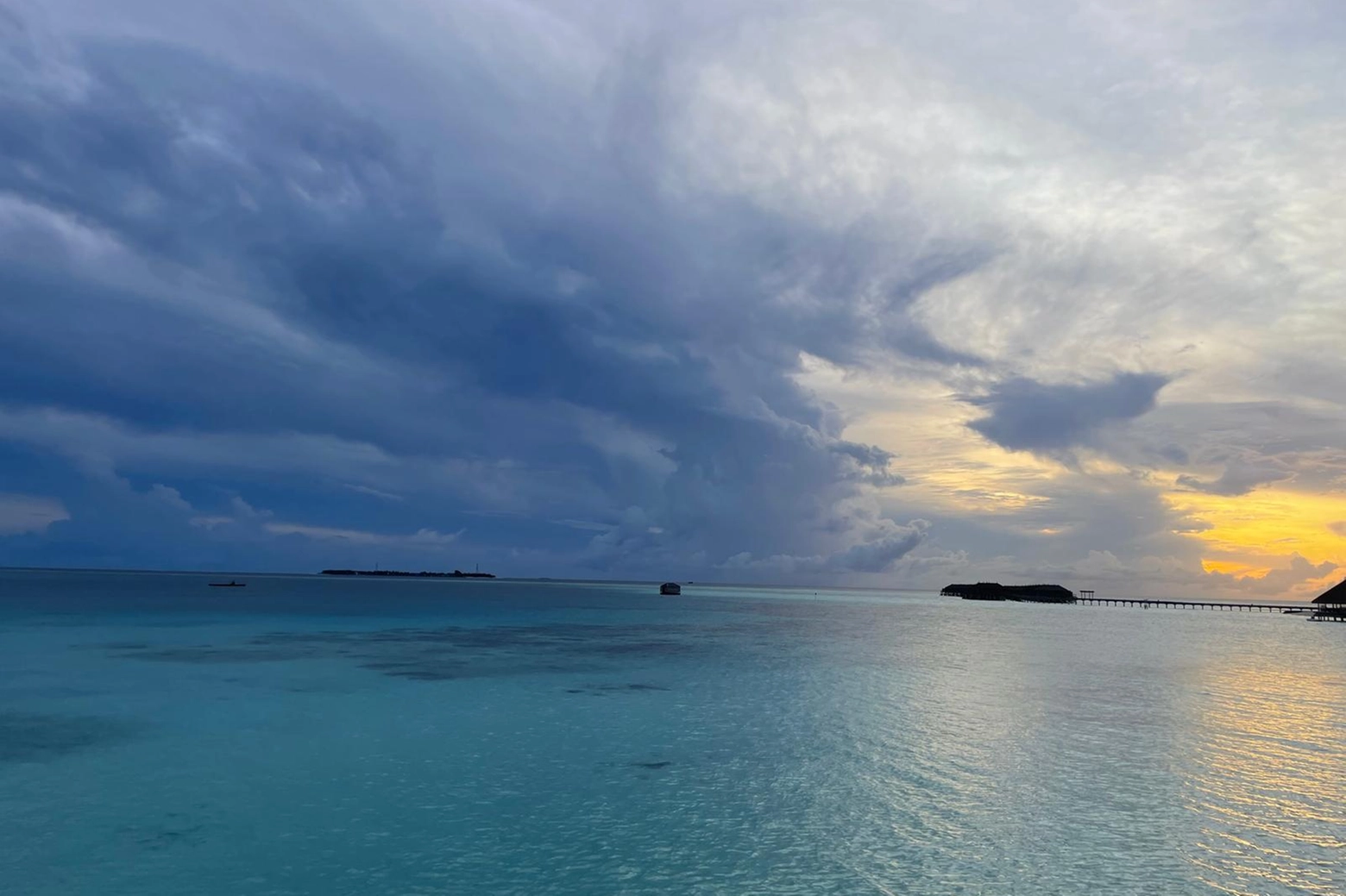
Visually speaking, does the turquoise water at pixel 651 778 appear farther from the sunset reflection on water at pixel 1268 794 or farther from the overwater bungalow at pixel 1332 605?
the overwater bungalow at pixel 1332 605

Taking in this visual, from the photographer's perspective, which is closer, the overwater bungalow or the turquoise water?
the turquoise water

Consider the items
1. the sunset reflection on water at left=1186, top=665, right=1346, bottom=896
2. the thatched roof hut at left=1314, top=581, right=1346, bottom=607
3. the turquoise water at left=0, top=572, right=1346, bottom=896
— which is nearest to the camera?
the turquoise water at left=0, top=572, right=1346, bottom=896

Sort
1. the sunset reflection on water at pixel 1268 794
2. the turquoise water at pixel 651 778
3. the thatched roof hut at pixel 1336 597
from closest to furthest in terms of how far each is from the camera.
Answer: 1. the turquoise water at pixel 651 778
2. the sunset reflection on water at pixel 1268 794
3. the thatched roof hut at pixel 1336 597

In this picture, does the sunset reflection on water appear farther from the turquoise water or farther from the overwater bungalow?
the overwater bungalow

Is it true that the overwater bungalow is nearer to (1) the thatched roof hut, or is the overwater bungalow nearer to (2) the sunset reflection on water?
(1) the thatched roof hut

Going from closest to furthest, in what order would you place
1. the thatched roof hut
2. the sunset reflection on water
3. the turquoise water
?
the turquoise water
the sunset reflection on water
the thatched roof hut

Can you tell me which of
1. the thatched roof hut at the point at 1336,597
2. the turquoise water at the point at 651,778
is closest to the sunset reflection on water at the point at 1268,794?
the turquoise water at the point at 651,778

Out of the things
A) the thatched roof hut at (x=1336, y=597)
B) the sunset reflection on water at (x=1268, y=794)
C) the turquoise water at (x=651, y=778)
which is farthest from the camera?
the thatched roof hut at (x=1336, y=597)

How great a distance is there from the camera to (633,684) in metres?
39.8

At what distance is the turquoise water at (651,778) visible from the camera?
15.9 meters

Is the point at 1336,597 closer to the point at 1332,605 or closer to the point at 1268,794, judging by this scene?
the point at 1332,605

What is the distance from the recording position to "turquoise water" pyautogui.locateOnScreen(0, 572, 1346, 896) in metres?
15.9

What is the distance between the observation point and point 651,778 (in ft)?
73.4

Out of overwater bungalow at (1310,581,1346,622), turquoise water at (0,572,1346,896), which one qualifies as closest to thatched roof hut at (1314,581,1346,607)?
overwater bungalow at (1310,581,1346,622)
